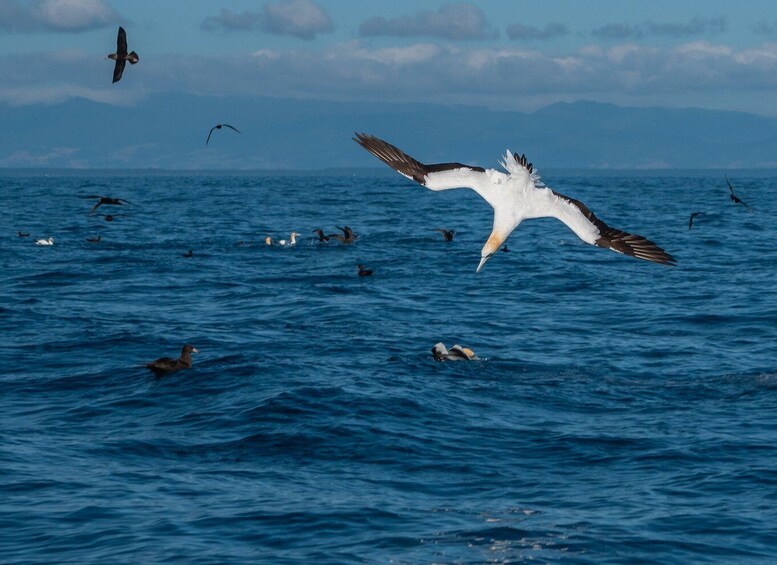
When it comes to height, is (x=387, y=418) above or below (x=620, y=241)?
below

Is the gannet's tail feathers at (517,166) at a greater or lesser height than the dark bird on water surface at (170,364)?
greater

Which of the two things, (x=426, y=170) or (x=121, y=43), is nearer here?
(x=426, y=170)

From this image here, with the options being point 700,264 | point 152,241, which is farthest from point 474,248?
point 152,241

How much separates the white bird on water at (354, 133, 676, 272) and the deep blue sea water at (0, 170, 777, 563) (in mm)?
3157

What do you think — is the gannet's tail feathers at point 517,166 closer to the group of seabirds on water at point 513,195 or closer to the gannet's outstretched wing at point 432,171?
the group of seabirds on water at point 513,195

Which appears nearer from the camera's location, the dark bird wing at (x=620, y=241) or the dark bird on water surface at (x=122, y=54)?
the dark bird wing at (x=620, y=241)

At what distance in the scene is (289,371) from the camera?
2189cm

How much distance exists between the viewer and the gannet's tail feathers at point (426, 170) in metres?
14.6

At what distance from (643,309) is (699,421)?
12.3 meters

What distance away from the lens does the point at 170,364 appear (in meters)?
21.2

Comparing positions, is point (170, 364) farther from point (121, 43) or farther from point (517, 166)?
point (517, 166)

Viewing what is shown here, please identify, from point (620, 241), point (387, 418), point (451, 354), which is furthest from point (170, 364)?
point (620, 241)

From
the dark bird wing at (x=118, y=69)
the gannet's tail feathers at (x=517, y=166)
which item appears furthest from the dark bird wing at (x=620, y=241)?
the dark bird wing at (x=118, y=69)

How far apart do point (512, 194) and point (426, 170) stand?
3.74 ft
